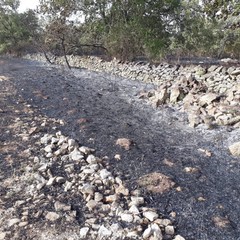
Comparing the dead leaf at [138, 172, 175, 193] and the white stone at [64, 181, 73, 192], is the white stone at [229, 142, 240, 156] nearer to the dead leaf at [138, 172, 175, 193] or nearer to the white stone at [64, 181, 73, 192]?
the dead leaf at [138, 172, 175, 193]

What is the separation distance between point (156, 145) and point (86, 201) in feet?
6.91

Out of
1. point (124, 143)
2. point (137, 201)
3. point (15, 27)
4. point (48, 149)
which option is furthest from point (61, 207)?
point (15, 27)

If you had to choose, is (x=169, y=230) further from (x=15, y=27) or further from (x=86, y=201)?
(x=15, y=27)

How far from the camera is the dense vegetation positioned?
12914mm

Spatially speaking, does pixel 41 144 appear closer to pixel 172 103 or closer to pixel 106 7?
Result: pixel 172 103

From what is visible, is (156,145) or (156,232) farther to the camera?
(156,145)

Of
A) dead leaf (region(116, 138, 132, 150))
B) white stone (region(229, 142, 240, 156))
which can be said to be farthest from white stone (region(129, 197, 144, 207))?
white stone (region(229, 142, 240, 156))

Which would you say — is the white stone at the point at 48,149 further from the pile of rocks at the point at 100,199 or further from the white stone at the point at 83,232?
the white stone at the point at 83,232

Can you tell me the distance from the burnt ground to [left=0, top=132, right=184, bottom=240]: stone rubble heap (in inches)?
9.0

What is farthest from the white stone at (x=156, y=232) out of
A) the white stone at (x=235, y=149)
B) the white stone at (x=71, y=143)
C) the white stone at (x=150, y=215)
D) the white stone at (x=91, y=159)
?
the white stone at (x=235, y=149)

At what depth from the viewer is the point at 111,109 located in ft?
24.4

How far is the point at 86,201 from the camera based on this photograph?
344cm

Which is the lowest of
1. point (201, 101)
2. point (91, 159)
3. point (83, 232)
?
point (83, 232)

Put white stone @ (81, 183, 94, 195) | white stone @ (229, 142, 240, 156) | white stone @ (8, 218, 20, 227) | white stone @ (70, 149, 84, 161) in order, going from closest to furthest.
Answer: white stone @ (8, 218, 20, 227), white stone @ (81, 183, 94, 195), white stone @ (70, 149, 84, 161), white stone @ (229, 142, 240, 156)
